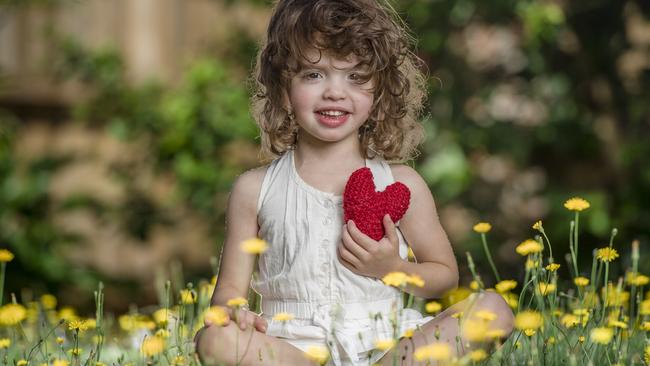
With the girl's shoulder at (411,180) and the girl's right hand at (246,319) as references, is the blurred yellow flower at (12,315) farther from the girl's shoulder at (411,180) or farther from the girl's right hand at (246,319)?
the girl's shoulder at (411,180)

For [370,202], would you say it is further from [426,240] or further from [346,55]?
[346,55]

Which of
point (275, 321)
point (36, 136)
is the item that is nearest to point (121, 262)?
point (36, 136)

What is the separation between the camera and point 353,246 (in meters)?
2.31

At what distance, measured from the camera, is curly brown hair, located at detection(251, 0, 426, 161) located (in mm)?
2389

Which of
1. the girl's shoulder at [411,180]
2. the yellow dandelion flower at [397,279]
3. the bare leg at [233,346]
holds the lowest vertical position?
the bare leg at [233,346]

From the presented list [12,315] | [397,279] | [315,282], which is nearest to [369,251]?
[315,282]

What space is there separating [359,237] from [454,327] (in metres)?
0.28

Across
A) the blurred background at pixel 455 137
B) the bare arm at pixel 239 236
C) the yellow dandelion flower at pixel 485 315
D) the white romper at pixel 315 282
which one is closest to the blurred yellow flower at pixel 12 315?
the bare arm at pixel 239 236

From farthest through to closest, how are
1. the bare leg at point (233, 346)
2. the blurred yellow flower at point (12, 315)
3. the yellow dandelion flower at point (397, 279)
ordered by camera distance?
the blurred yellow flower at point (12, 315)
the bare leg at point (233, 346)
the yellow dandelion flower at point (397, 279)

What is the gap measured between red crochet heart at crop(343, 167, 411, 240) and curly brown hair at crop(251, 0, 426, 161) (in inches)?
7.8

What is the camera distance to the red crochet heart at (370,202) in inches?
90.7

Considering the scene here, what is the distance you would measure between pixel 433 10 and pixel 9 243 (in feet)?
8.36

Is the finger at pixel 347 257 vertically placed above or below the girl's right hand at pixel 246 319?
above

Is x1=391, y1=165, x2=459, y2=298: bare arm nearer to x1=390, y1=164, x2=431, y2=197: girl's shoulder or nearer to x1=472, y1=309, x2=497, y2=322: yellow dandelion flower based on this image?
x1=390, y1=164, x2=431, y2=197: girl's shoulder
